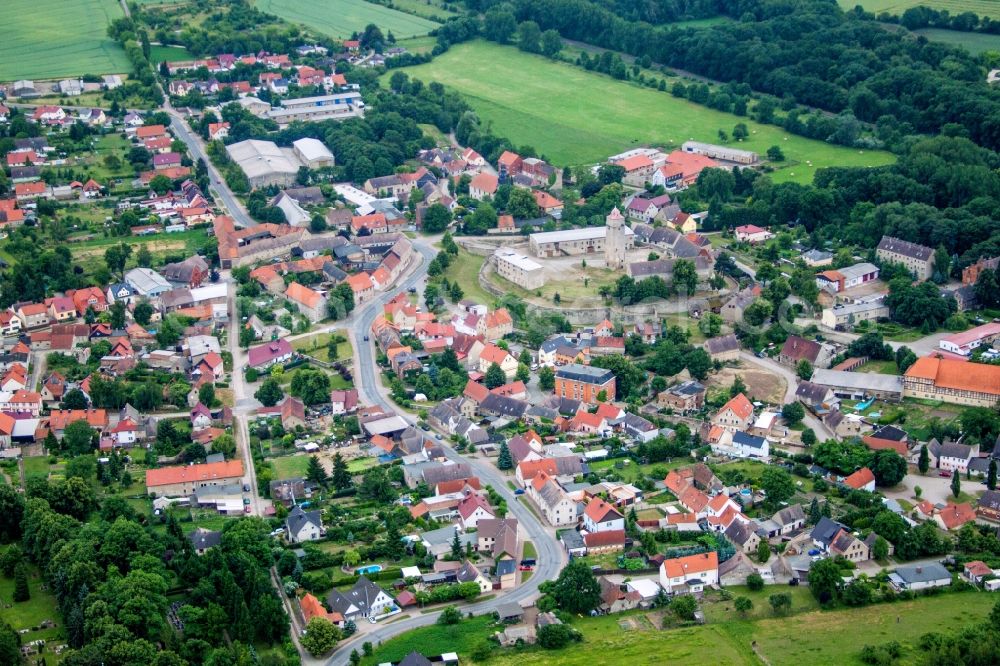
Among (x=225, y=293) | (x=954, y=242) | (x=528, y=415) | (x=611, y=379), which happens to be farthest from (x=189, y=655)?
(x=954, y=242)

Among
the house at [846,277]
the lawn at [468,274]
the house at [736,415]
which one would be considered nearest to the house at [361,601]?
the house at [736,415]

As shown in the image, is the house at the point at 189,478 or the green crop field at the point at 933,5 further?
the green crop field at the point at 933,5

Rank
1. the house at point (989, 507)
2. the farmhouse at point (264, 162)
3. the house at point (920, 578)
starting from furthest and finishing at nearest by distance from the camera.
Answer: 1. the farmhouse at point (264, 162)
2. the house at point (989, 507)
3. the house at point (920, 578)

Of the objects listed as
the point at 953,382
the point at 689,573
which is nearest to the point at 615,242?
the point at 953,382

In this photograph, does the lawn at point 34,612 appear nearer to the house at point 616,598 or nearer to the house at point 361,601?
the house at point 361,601

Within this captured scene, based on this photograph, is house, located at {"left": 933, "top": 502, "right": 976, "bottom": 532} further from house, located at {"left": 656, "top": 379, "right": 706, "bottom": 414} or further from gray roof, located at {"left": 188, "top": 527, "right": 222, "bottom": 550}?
gray roof, located at {"left": 188, "top": 527, "right": 222, "bottom": 550}

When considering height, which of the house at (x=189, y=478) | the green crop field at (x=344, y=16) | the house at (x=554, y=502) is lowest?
the house at (x=189, y=478)

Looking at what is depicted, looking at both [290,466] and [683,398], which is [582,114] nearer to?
[683,398]
